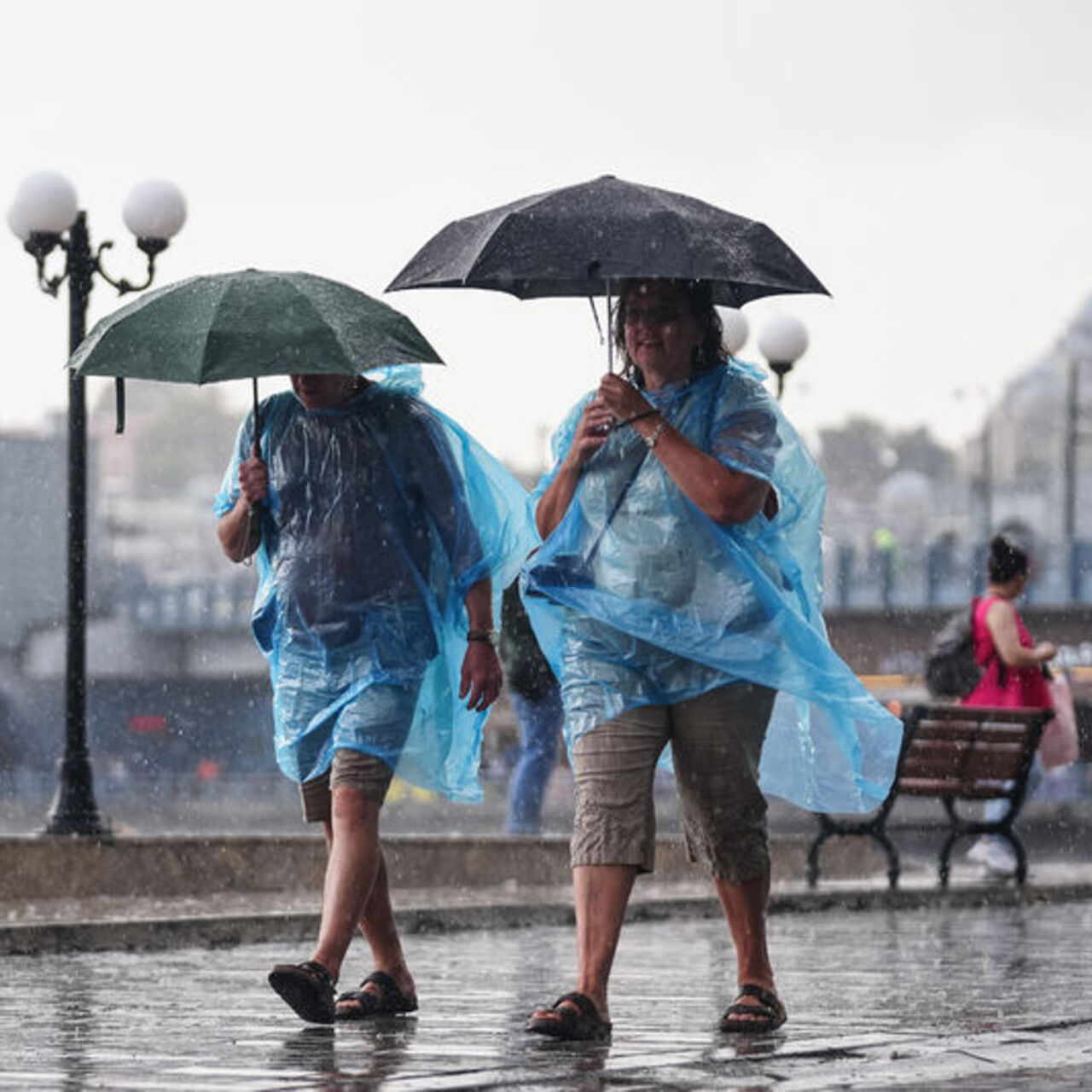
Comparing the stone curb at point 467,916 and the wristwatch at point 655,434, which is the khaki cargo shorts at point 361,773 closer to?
the wristwatch at point 655,434

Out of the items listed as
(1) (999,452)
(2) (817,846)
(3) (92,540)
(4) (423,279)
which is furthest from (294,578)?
(1) (999,452)

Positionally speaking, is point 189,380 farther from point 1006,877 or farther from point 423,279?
point 1006,877

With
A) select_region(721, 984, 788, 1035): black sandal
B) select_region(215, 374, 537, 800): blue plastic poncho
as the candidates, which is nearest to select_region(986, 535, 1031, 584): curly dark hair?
select_region(215, 374, 537, 800): blue plastic poncho

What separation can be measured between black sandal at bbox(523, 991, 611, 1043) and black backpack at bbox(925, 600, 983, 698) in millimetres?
8488

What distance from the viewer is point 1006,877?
14523 mm

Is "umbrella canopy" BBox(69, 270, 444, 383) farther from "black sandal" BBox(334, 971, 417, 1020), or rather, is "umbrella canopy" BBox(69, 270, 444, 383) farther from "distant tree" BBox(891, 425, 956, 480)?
"distant tree" BBox(891, 425, 956, 480)

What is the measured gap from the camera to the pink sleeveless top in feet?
47.8

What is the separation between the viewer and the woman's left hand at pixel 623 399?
6516 mm

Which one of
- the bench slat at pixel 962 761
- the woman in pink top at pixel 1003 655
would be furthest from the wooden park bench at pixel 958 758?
the woman in pink top at pixel 1003 655

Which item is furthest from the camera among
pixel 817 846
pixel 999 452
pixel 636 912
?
pixel 999 452

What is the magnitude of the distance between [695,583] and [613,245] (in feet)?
2.52

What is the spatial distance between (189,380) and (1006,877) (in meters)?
8.56

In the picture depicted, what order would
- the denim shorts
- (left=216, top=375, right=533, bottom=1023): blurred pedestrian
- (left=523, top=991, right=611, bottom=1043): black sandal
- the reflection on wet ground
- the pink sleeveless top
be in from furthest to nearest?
the pink sleeveless top, (left=216, top=375, right=533, bottom=1023): blurred pedestrian, the denim shorts, (left=523, top=991, right=611, bottom=1043): black sandal, the reflection on wet ground

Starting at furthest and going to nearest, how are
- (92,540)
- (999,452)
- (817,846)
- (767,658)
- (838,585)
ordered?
(999,452) → (92,540) → (838,585) → (817,846) → (767,658)
